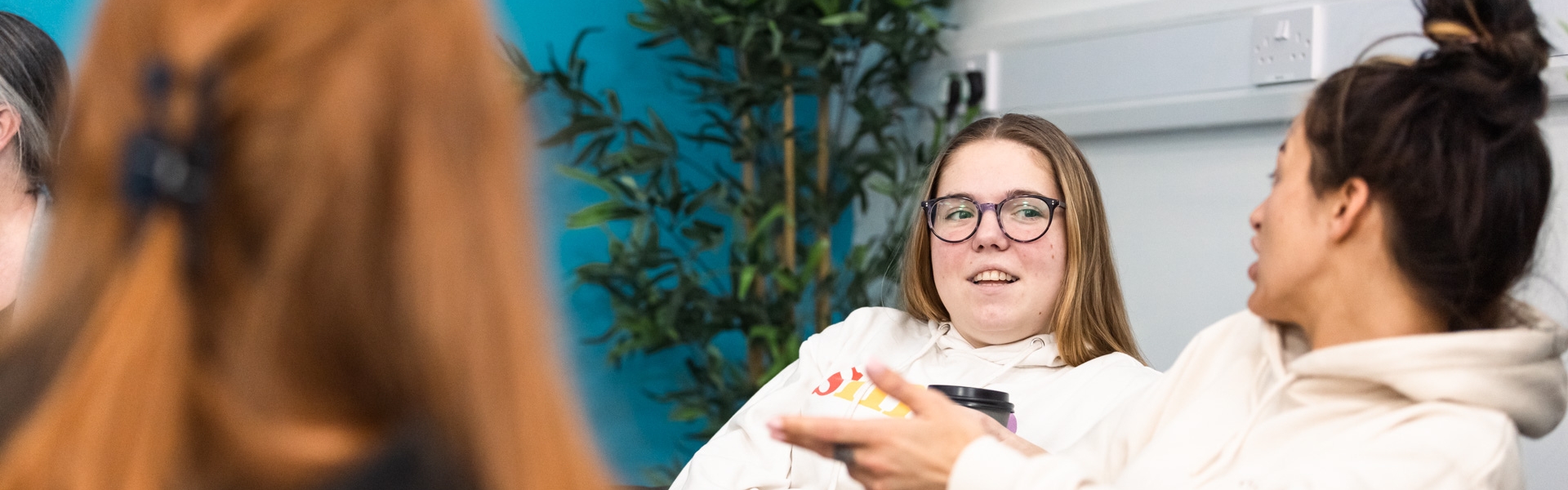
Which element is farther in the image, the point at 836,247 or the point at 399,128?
the point at 836,247

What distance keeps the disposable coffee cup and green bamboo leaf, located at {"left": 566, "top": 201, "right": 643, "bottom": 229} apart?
1.69 metres

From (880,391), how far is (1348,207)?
0.81 meters

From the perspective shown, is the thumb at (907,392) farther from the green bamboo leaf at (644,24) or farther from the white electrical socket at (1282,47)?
the green bamboo leaf at (644,24)

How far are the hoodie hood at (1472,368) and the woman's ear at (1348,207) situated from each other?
0.11 meters

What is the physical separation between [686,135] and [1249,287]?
57.1 inches

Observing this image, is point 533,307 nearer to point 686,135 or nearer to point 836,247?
point 686,135

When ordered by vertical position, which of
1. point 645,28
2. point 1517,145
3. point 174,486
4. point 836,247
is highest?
point 645,28

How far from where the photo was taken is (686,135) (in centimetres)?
320

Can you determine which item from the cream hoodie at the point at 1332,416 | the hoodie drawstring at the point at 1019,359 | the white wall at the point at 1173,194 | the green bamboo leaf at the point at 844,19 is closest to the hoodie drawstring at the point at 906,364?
the hoodie drawstring at the point at 1019,359

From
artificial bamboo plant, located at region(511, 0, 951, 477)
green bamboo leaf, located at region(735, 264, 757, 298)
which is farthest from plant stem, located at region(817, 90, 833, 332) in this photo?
green bamboo leaf, located at region(735, 264, 757, 298)

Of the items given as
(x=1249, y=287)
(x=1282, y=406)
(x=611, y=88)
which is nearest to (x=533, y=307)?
(x=1282, y=406)

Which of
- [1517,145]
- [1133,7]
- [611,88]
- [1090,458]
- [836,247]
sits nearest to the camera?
[1517,145]

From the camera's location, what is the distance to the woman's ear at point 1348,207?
1.12 metres

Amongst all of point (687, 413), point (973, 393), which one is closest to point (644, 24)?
point (687, 413)
